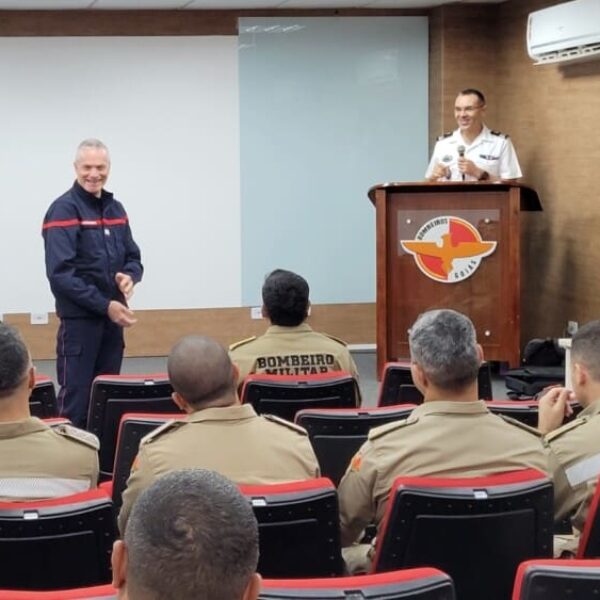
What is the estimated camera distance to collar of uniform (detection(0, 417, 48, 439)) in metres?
3.05

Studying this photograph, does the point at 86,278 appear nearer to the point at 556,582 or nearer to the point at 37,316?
the point at 37,316

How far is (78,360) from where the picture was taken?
6.05m

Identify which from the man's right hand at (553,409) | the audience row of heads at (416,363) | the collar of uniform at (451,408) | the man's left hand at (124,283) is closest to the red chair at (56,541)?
the audience row of heads at (416,363)

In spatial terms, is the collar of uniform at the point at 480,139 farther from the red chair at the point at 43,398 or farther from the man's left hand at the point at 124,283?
the red chair at the point at 43,398

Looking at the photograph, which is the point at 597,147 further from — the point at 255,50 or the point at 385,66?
the point at 255,50

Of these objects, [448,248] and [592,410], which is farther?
[448,248]

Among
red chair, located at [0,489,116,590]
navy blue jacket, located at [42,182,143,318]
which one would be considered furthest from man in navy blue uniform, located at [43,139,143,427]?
red chair, located at [0,489,116,590]

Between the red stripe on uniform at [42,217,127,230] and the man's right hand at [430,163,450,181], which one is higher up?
the man's right hand at [430,163,450,181]

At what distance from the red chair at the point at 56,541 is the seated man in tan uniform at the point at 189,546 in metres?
1.16

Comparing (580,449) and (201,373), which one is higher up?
(201,373)

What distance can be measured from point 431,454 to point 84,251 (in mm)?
3491

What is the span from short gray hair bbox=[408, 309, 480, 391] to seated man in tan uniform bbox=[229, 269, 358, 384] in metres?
1.50

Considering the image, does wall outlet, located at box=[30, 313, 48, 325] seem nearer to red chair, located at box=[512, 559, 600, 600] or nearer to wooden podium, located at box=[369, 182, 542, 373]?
wooden podium, located at box=[369, 182, 542, 373]

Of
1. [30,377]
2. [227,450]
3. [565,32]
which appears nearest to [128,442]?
[30,377]
